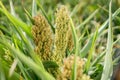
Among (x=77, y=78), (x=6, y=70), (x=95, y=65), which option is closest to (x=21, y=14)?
(x=95, y=65)

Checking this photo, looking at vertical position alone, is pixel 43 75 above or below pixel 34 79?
below

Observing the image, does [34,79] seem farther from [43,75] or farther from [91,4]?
[91,4]

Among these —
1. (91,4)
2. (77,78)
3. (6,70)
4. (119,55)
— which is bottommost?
(77,78)

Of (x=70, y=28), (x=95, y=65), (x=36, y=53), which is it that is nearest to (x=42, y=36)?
(x=36, y=53)

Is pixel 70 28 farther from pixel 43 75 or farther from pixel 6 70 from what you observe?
pixel 43 75

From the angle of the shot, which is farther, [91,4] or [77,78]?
[91,4]

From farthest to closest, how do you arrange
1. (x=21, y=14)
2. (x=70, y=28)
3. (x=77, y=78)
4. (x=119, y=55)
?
1. (x=21, y=14)
2. (x=119, y=55)
3. (x=70, y=28)
4. (x=77, y=78)

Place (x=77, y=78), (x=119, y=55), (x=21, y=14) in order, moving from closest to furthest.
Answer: (x=77, y=78) → (x=119, y=55) → (x=21, y=14)

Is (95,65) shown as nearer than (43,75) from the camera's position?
No

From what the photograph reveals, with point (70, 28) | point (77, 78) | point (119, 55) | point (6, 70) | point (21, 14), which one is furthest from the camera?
point (21, 14)
